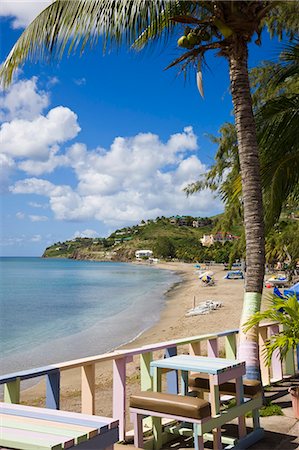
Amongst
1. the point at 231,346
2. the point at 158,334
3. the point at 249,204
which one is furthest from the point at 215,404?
the point at 158,334

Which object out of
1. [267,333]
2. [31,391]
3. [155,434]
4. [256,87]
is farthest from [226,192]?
[31,391]

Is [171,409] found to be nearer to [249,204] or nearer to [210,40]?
[249,204]

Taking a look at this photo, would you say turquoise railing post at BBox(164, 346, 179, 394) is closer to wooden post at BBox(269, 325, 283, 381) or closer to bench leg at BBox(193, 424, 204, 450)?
bench leg at BBox(193, 424, 204, 450)

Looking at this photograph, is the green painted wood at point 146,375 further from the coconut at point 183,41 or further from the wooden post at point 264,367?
the coconut at point 183,41

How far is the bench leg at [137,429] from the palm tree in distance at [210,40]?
189 cm

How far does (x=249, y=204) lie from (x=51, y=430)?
4030mm

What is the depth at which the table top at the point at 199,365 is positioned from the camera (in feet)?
12.7

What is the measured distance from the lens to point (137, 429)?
3949mm

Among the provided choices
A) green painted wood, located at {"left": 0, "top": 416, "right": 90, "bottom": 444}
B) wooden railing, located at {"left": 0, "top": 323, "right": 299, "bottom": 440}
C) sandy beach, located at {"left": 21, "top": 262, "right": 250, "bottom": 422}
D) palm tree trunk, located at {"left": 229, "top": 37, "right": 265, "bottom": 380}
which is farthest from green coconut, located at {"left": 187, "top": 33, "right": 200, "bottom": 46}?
sandy beach, located at {"left": 21, "top": 262, "right": 250, "bottom": 422}

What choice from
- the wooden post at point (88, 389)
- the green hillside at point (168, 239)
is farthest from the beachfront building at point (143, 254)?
the wooden post at point (88, 389)

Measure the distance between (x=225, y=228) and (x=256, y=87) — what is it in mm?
2866

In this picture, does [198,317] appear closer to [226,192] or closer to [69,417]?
[226,192]

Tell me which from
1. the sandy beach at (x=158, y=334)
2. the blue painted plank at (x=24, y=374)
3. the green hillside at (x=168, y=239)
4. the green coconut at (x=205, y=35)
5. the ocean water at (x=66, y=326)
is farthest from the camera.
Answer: the green hillside at (x=168, y=239)

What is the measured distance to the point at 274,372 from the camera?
652cm
